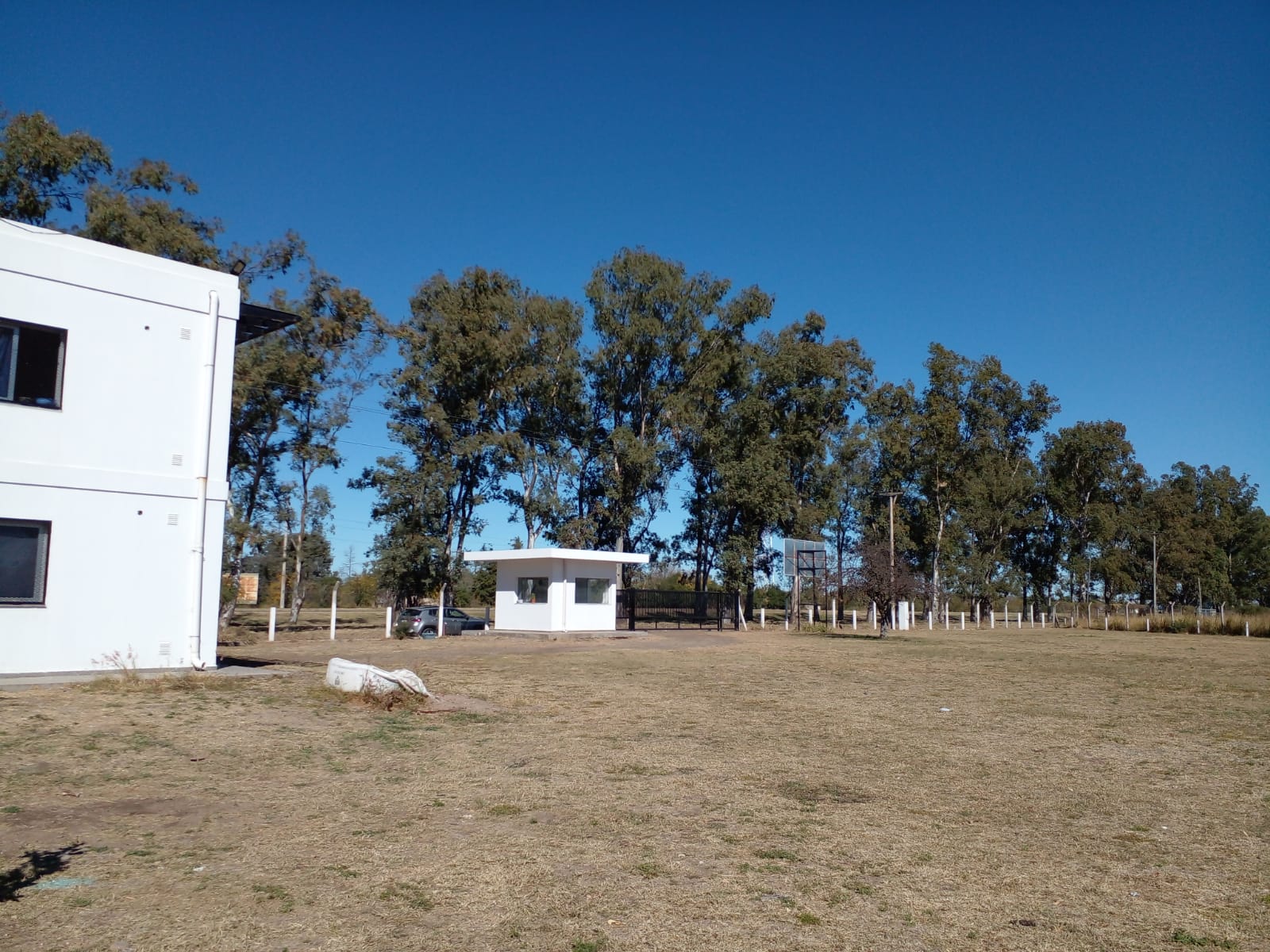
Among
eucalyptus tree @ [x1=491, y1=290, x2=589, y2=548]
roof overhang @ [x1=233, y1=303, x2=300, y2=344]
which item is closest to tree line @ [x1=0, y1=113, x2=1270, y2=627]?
eucalyptus tree @ [x1=491, y1=290, x2=589, y2=548]

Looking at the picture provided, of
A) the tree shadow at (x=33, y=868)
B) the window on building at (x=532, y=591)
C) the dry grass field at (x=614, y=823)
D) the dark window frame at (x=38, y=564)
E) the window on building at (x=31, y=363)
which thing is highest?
the window on building at (x=31, y=363)

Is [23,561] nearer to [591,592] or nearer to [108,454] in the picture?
[108,454]

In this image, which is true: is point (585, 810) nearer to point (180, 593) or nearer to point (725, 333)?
point (180, 593)

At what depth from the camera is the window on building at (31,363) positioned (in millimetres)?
13516

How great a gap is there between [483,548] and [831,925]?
4417 centimetres

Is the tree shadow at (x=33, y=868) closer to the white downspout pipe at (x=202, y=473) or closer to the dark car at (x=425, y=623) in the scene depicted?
the white downspout pipe at (x=202, y=473)

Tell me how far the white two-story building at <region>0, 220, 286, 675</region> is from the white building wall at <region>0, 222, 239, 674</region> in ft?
0.06

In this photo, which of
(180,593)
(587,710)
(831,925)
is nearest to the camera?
(831,925)

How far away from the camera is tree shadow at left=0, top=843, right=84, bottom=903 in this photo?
4943 millimetres

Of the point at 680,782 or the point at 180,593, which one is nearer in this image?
the point at 680,782

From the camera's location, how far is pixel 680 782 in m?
8.50

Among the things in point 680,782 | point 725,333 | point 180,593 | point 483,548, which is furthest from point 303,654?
point 725,333

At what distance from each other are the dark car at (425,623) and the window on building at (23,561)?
822 inches

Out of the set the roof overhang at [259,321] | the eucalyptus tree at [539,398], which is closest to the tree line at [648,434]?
the eucalyptus tree at [539,398]
